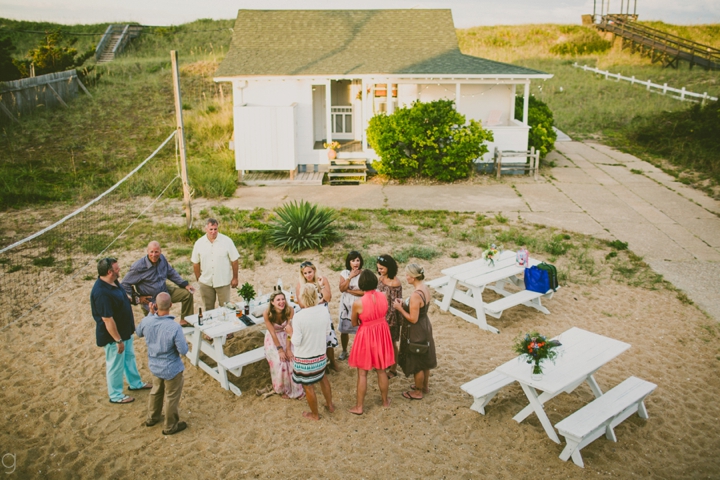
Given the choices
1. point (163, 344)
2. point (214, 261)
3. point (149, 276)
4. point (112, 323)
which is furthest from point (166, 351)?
point (214, 261)

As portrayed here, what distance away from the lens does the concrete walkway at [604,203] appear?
11.5 metres

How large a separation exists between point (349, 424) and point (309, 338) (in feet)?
3.91

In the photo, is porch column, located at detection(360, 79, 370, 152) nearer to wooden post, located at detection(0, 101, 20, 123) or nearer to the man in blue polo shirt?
the man in blue polo shirt

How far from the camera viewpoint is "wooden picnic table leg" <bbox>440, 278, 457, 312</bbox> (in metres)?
9.14

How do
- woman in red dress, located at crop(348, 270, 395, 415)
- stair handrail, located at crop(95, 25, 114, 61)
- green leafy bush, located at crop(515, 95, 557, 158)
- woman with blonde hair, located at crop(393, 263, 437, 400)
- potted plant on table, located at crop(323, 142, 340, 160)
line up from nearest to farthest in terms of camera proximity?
woman in red dress, located at crop(348, 270, 395, 415) < woman with blonde hair, located at crop(393, 263, 437, 400) < potted plant on table, located at crop(323, 142, 340, 160) < green leafy bush, located at crop(515, 95, 557, 158) < stair handrail, located at crop(95, 25, 114, 61)

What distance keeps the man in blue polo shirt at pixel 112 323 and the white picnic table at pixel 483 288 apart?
4.69m

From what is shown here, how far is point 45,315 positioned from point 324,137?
1351 centimetres

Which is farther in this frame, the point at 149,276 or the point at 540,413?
the point at 149,276

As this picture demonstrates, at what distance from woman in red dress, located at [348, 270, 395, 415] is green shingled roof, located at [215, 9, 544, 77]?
13.3 meters

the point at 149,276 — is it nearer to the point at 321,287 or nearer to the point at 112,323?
the point at 112,323

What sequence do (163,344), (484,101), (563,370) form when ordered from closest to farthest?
(163,344)
(563,370)
(484,101)

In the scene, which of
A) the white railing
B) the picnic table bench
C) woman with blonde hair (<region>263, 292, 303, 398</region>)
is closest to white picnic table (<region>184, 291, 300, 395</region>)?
woman with blonde hair (<region>263, 292, 303, 398</region>)

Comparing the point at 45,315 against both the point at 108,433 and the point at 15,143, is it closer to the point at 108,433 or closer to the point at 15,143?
the point at 108,433

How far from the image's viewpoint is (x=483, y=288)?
927 cm
